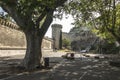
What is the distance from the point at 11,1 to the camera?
21703 mm

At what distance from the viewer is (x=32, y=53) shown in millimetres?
24766

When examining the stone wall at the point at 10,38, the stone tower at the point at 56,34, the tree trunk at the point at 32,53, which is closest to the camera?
the tree trunk at the point at 32,53

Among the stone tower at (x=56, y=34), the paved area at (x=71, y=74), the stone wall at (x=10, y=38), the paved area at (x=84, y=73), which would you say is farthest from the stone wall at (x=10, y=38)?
the stone tower at (x=56, y=34)

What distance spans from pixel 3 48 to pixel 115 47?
56104mm

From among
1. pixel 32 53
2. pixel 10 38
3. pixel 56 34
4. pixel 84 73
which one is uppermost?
pixel 56 34

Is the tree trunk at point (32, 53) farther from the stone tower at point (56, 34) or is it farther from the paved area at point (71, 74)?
the stone tower at point (56, 34)

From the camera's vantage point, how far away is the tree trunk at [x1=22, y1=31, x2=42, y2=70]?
24.4 metres

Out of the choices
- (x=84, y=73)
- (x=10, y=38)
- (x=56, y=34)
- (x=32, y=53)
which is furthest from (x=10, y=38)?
(x=56, y=34)

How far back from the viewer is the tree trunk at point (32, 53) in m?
24.4

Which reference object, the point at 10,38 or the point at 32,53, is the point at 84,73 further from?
the point at 10,38

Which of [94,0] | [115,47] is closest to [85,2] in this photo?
[94,0]

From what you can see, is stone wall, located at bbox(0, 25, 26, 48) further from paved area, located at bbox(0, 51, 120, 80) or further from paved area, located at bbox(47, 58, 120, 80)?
paved area, located at bbox(47, 58, 120, 80)

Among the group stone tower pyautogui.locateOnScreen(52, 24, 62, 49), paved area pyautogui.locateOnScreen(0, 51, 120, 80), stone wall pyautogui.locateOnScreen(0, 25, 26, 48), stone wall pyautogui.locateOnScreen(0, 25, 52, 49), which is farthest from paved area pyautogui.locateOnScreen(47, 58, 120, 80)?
stone tower pyautogui.locateOnScreen(52, 24, 62, 49)

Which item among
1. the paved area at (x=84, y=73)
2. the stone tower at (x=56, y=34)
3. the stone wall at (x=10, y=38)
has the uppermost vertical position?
Answer: the stone tower at (x=56, y=34)
